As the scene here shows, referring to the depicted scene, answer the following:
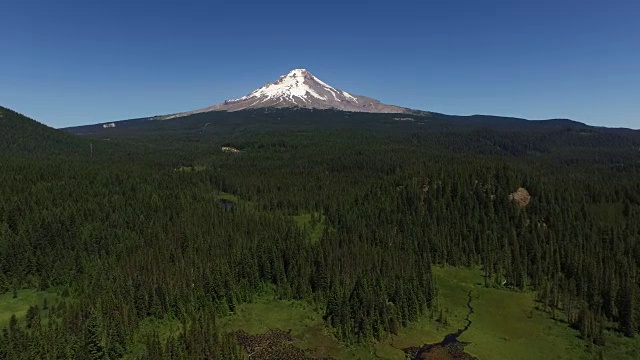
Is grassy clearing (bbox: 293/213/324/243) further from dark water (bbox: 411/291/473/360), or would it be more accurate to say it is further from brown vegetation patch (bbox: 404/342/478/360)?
brown vegetation patch (bbox: 404/342/478/360)

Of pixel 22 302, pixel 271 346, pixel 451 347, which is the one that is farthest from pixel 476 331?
pixel 22 302

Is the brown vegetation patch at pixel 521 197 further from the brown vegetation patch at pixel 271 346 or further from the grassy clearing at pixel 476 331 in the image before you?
the brown vegetation patch at pixel 271 346

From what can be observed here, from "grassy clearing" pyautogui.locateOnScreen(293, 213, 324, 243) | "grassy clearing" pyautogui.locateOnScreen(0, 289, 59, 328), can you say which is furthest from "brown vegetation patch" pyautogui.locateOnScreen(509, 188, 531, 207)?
"grassy clearing" pyautogui.locateOnScreen(0, 289, 59, 328)

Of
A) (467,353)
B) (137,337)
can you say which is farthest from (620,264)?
(137,337)

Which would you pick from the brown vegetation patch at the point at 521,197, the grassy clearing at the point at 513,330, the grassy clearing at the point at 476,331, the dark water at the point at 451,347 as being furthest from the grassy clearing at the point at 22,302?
the brown vegetation patch at the point at 521,197

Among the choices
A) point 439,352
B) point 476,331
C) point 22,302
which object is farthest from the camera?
point 22,302

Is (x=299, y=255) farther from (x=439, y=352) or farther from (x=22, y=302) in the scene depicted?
(x=22, y=302)

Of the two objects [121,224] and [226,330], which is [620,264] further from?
[121,224]
